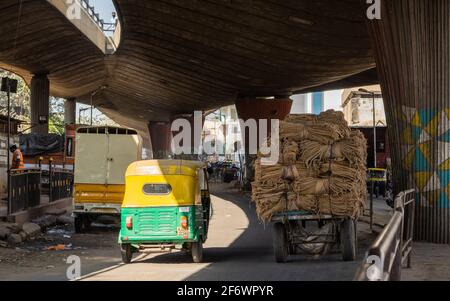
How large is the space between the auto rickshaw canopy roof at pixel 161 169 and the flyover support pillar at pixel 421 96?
18.7 feet

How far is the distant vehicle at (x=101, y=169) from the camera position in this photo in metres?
22.6

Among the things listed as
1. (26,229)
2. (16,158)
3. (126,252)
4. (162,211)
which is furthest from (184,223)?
(16,158)

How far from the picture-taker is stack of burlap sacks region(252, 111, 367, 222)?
13969mm

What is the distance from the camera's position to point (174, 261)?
51.8 feet

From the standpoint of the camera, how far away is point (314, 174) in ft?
46.5

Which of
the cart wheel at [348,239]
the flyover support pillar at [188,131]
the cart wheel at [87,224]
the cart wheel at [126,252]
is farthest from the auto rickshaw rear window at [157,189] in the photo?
the flyover support pillar at [188,131]

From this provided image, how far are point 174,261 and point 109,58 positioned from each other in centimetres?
3936

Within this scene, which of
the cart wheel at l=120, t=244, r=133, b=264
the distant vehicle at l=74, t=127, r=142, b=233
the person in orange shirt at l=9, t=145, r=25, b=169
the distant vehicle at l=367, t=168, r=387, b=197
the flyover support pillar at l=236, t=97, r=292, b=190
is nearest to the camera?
the cart wheel at l=120, t=244, r=133, b=264

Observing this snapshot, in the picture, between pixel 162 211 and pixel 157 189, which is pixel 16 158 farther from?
pixel 162 211

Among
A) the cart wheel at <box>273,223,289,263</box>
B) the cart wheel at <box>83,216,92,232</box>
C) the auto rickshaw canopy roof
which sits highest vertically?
the auto rickshaw canopy roof

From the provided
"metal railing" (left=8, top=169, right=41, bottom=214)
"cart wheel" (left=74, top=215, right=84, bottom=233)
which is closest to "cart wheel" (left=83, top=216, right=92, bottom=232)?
"cart wheel" (left=74, top=215, right=84, bottom=233)

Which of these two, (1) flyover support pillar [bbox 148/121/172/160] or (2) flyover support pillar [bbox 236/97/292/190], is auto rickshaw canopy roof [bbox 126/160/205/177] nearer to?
(2) flyover support pillar [bbox 236/97/292/190]

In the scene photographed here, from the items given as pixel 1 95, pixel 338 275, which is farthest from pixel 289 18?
pixel 1 95
